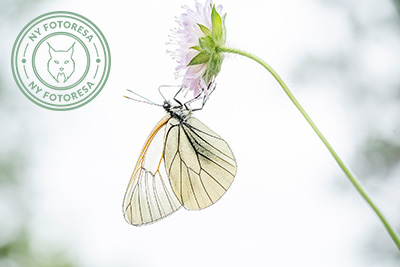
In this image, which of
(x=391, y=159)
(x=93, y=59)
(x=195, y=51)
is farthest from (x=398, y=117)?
(x=195, y=51)

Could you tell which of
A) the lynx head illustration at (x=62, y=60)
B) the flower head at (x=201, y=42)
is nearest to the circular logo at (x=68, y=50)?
the lynx head illustration at (x=62, y=60)

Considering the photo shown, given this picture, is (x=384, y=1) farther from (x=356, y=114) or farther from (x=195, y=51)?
(x=195, y=51)

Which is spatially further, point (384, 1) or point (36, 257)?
point (36, 257)

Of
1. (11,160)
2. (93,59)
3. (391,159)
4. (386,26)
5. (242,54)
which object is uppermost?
(11,160)

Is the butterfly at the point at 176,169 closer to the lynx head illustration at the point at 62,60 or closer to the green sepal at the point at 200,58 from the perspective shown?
the green sepal at the point at 200,58

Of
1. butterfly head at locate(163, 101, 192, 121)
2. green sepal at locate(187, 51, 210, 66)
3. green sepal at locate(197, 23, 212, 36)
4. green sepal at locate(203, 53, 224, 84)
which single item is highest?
butterfly head at locate(163, 101, 192, 121)

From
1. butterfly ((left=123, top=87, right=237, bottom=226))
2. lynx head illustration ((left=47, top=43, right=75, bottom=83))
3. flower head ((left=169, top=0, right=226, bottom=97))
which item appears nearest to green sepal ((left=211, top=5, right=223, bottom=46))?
flower head ((left=169, top=0, right=226, bottom=97))

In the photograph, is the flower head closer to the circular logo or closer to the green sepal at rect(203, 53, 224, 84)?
the green sepal at rect(203, 53, 224, 84)
